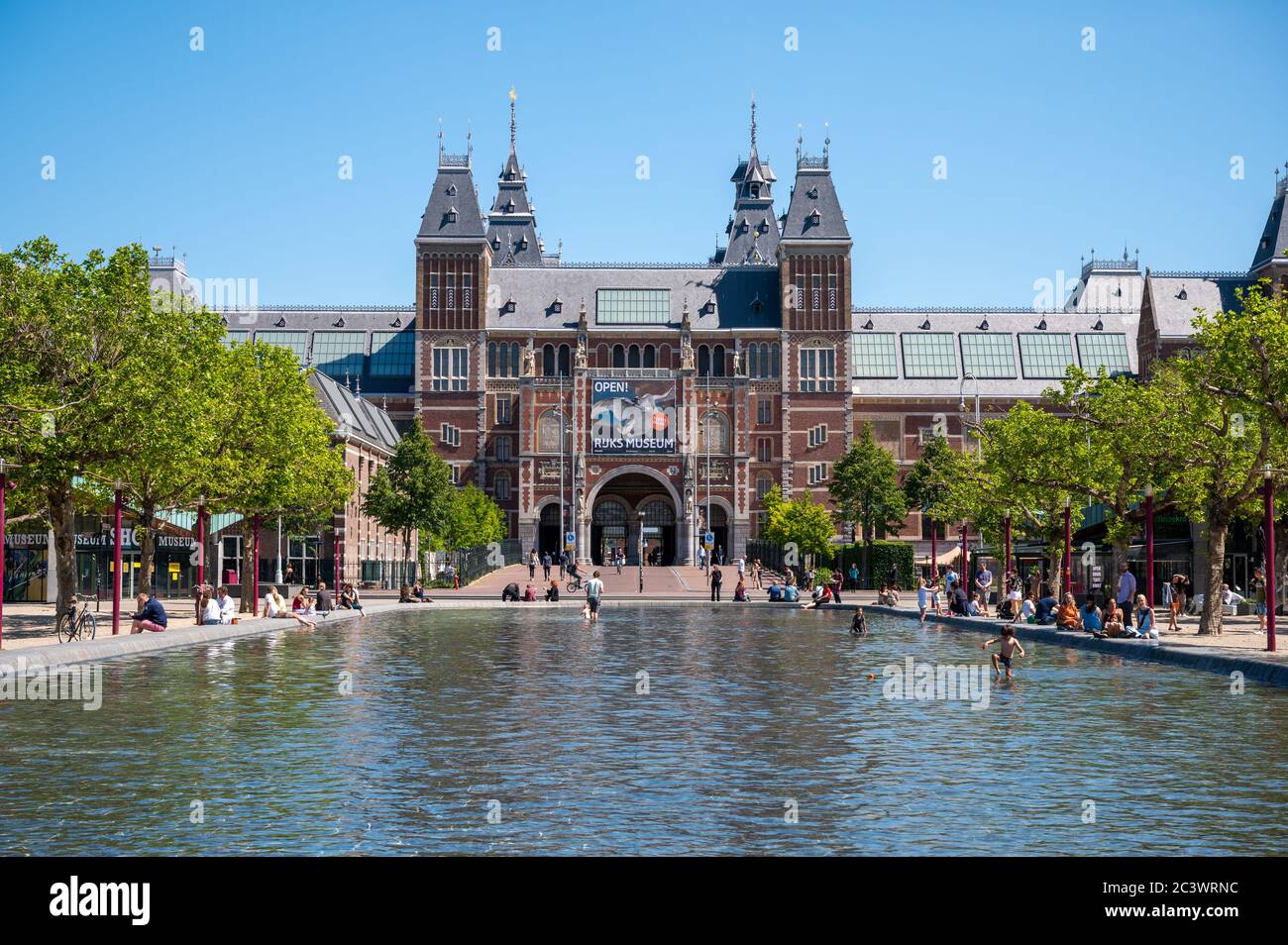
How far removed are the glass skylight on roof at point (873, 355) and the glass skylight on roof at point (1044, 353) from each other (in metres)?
11.1

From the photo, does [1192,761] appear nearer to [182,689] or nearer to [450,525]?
[182,689]

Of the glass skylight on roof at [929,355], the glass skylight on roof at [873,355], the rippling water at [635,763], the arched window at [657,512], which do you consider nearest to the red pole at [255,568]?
the rippling water at [635,763]

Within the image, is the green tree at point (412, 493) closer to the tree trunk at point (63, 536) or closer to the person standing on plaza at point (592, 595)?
the person standing on plaza at point (592, 595)

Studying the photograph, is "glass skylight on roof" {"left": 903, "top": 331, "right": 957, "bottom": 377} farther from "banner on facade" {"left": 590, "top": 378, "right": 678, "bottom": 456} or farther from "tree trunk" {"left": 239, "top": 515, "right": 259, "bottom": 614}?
"tree trunk" {"left": 239, "top": 515, "right": 259, "bottom": 614}

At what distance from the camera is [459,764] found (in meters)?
14.2

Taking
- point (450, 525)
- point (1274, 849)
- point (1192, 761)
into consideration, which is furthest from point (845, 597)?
point (1274, 849)

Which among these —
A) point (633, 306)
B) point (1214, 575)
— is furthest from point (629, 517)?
point (1214, 575)

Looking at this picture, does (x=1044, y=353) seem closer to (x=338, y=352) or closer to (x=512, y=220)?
(x=512, y=220)

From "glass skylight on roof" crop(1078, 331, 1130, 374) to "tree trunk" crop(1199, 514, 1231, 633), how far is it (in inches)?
3274

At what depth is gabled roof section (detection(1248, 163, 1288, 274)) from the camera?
97062 mm

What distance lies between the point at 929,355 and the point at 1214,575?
81.9m

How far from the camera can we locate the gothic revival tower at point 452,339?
106m

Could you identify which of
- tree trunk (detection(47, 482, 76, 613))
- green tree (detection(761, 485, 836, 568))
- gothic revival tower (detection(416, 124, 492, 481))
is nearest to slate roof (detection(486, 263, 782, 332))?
gothic revival tower (detection(416, 124, 492, 481))

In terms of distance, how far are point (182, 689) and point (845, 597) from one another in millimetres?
47967
